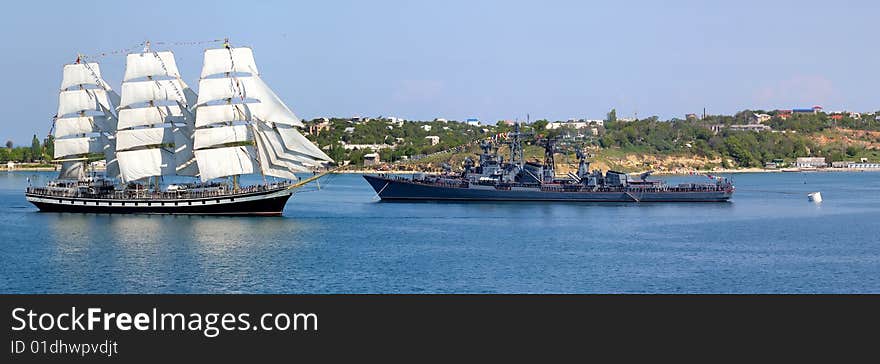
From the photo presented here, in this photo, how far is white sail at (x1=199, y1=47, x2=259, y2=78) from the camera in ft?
295

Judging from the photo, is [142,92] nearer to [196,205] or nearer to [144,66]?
[144,66]

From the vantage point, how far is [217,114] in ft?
293

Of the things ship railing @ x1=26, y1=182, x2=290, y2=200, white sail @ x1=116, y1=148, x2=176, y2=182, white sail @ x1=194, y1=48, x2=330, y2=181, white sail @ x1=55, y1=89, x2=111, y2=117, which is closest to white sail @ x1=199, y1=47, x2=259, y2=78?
white sail @ x1=194, y1=48, x2=330, y2=181

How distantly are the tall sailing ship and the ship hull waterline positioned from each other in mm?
18627

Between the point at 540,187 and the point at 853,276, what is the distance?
55022 millimetres

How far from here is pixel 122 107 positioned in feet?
300

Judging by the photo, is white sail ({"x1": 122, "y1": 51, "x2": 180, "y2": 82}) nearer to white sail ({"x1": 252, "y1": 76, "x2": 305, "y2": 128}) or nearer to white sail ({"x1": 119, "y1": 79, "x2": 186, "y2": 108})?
white sail ({"x1": 119, "y1": 79, "x2": 186, "y2": 108})

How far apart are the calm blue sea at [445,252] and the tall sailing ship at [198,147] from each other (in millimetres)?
2453

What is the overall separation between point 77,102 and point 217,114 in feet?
48.2

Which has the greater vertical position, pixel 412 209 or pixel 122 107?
pixel 122 107
